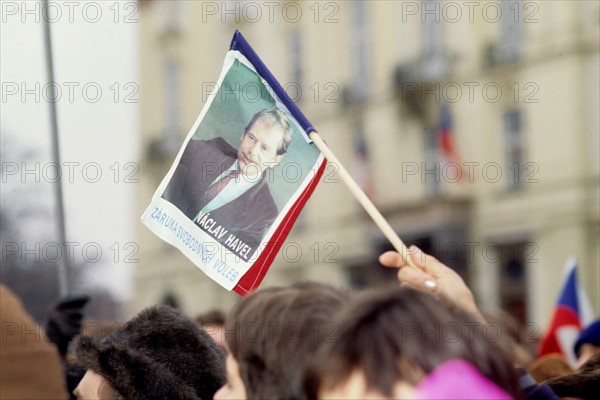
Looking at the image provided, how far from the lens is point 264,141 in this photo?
3.45 meters

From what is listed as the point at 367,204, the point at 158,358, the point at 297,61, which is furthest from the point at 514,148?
the point at 158,358

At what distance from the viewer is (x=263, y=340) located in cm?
217

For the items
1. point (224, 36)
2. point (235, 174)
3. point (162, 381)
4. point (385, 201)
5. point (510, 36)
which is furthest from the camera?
point (224, 36)

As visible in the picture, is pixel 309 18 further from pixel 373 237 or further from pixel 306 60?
pixel 373 237

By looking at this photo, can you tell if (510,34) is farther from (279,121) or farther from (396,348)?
(396,348)

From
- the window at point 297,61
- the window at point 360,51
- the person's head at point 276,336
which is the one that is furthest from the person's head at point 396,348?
the window at point 297,61

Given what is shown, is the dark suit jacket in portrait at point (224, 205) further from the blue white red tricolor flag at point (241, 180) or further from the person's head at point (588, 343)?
the person's head at point (588, 343)

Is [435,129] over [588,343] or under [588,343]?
over

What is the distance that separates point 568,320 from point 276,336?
227 inches

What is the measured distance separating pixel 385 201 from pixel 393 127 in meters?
1.27

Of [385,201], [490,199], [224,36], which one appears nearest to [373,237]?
[385,201]

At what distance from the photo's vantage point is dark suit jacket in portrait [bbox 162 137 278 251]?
3398mm

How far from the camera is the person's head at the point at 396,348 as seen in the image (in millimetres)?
1807

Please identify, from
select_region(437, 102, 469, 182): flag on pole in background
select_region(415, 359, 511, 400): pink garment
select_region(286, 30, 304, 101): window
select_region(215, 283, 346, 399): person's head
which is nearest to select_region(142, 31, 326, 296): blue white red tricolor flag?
select_region(215, 283, 346, 399): person's head
